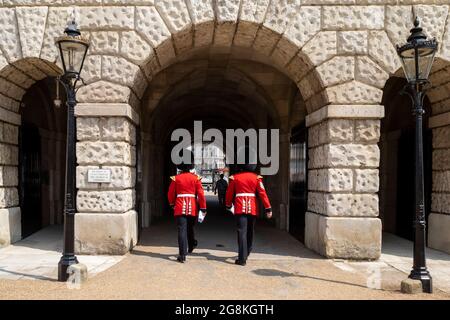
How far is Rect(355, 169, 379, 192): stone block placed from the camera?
674 cm

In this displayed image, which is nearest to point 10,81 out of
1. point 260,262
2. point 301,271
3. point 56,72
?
point 56,72

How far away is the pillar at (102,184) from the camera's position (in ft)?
22.0

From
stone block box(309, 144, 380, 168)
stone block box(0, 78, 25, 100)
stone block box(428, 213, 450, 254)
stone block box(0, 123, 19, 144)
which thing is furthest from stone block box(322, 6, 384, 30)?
stone block box(0, 123, 19, 144)

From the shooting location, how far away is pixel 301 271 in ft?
19.5

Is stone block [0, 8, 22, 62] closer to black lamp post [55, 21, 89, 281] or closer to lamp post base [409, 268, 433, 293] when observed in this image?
black lamp post [55, 21, 89, 281]

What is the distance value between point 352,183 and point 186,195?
3080mm

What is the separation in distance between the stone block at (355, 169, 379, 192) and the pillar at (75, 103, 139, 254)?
436cm

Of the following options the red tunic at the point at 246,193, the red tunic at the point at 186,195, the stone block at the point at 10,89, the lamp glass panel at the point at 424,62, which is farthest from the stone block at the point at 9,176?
the lamp glass panel at the point at 424,62

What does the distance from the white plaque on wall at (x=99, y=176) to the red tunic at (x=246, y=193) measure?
7.45ft

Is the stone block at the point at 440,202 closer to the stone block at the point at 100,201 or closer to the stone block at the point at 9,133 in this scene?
the stone block at the point at 100,201

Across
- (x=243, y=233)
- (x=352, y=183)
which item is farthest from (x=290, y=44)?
(x=243, y=233)

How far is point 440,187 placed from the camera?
7.48 meters

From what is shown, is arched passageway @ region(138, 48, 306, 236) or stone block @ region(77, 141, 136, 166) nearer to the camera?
stone block @ region(77, 141, 136, 166)

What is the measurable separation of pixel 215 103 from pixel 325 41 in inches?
332
